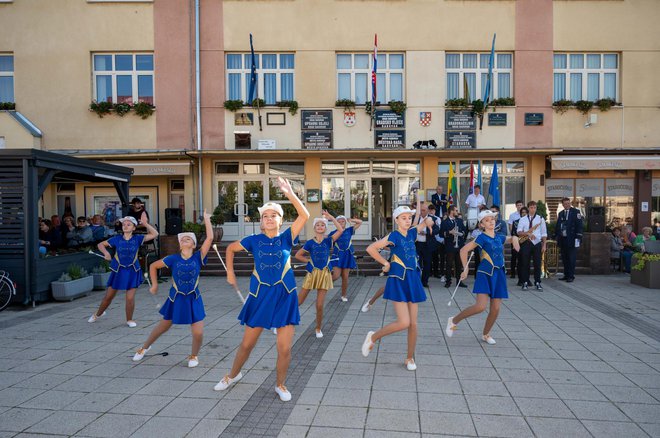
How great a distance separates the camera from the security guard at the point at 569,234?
1227 centimetres

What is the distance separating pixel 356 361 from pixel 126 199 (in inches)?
379

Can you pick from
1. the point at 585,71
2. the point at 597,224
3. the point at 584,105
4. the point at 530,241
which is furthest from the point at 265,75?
the point at 597,224

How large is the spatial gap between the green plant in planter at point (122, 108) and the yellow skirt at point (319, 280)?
1257 centimetres

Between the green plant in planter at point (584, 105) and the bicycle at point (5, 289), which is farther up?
the green plant in planter at point (584, 105)

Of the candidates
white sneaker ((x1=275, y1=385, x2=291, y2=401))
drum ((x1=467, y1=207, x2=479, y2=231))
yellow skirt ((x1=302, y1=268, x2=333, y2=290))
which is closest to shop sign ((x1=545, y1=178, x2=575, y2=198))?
drum ((x1=467, y1=207, x2=479, y2=231))

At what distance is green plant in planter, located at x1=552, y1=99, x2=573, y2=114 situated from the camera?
16.4 m

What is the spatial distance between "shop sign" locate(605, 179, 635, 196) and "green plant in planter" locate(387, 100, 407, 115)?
805 cm

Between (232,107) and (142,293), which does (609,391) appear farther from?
(232,107)

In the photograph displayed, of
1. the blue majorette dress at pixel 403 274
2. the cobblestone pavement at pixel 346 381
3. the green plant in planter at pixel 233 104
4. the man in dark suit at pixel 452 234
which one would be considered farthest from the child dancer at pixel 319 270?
the green plant in planter at pixel 233 104

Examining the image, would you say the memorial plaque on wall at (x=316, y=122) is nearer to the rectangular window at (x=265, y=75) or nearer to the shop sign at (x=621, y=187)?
the rectangular window at (x=265, y=75)

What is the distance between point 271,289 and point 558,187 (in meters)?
15.5

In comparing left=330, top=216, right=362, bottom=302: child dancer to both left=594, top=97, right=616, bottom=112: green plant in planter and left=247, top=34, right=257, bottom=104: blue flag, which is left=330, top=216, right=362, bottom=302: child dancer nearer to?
left=247, top=34, right=257, bottom=104: blue flag

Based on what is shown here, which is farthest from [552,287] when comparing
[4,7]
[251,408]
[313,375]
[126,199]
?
[4,7]

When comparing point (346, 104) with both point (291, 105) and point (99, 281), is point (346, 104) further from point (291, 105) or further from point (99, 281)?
point (99, 281)
